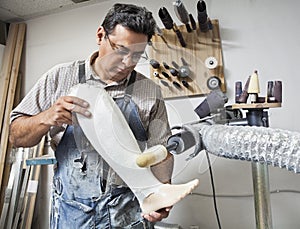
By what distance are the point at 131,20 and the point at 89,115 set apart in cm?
27

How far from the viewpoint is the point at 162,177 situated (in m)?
0.61

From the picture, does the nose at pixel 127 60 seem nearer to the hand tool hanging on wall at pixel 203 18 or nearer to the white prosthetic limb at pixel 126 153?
the white prosthetic limb at pixel 126 153

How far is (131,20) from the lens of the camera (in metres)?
0.70

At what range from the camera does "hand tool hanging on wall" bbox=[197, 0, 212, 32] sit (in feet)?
4.63

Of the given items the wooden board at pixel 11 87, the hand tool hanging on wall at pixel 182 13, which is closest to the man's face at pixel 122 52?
the hand tool hanging on wall at pixel 182 13

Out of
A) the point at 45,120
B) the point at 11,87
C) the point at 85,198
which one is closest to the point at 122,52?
the point at 45,120

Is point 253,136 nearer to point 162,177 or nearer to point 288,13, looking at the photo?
point 162,177

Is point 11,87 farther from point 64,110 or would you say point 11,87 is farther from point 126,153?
point 126,153

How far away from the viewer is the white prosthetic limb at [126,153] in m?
0.55

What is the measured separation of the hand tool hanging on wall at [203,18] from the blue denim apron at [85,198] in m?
0.82

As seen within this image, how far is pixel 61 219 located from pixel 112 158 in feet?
1.49

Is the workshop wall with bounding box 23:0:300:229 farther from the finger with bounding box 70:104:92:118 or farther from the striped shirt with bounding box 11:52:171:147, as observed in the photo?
the finger with bounding box 70:104:92:118

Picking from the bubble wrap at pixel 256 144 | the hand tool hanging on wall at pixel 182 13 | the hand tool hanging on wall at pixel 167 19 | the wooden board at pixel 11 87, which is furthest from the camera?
the wooden board at pixel 11 87

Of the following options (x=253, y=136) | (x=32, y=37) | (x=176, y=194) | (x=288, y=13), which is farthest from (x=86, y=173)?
(x=32, y=37)
